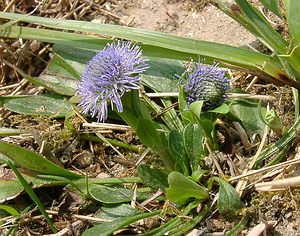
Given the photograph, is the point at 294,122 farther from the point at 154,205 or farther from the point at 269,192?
the point at 154,205

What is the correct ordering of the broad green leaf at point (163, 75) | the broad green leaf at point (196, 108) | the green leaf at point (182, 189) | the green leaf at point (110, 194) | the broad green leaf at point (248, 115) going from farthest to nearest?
the broad green leaf at point (163, 75), the broad green leaf at point (248, 115), the green leaf at point (110, 194), the broad green leaf at point (196, 108), the green leaf at point (182, 189)

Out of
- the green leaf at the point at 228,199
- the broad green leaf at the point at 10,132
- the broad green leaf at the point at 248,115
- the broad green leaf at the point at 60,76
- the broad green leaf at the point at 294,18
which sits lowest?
the green leaf at the point at 228,199

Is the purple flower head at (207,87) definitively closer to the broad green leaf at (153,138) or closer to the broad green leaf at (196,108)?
the broad green leaf at (196,108)

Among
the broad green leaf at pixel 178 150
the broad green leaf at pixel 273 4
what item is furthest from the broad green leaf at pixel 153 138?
the broad green leaf at pixel 273 4

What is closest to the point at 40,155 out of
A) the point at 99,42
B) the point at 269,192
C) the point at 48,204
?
the point at 48,204

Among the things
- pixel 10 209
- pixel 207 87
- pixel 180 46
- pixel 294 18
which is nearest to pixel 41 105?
pixel 10 209
